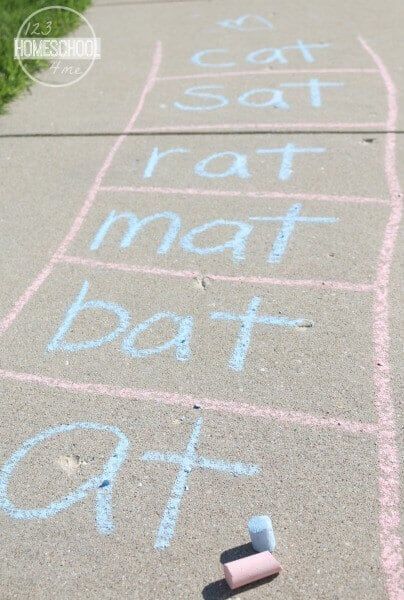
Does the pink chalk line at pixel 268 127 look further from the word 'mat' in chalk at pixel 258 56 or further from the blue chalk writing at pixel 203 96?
the word 'mat' in chalk at pixel 258 56

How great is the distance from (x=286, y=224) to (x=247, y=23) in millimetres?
5362

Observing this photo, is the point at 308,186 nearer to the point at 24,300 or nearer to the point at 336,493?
the point at 24,300

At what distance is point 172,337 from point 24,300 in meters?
0.98

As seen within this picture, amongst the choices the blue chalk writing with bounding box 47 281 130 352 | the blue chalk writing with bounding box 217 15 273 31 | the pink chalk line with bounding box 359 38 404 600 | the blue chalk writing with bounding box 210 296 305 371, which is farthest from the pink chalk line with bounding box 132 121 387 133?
the blue chalk writing with bounding box 217 15 273 31

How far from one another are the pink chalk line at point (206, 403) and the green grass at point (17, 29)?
14.0ft

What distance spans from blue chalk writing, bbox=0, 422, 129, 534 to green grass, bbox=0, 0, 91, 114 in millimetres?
4672

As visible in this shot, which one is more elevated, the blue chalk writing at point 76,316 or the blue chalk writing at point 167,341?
the blue chalk writing at point 76,316

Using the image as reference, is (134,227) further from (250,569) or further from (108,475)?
(250,569)

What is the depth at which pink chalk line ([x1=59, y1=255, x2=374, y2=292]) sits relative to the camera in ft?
13.8

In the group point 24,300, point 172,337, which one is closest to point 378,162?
point 172,337

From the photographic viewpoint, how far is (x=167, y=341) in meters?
3.89

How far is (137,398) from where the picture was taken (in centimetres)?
350

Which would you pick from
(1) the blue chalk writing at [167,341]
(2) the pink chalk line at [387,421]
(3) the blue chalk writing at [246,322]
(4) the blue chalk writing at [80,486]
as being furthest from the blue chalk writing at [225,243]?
(4) the blue chalk writing at [80,486]

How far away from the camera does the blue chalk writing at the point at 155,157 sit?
5691 mm
